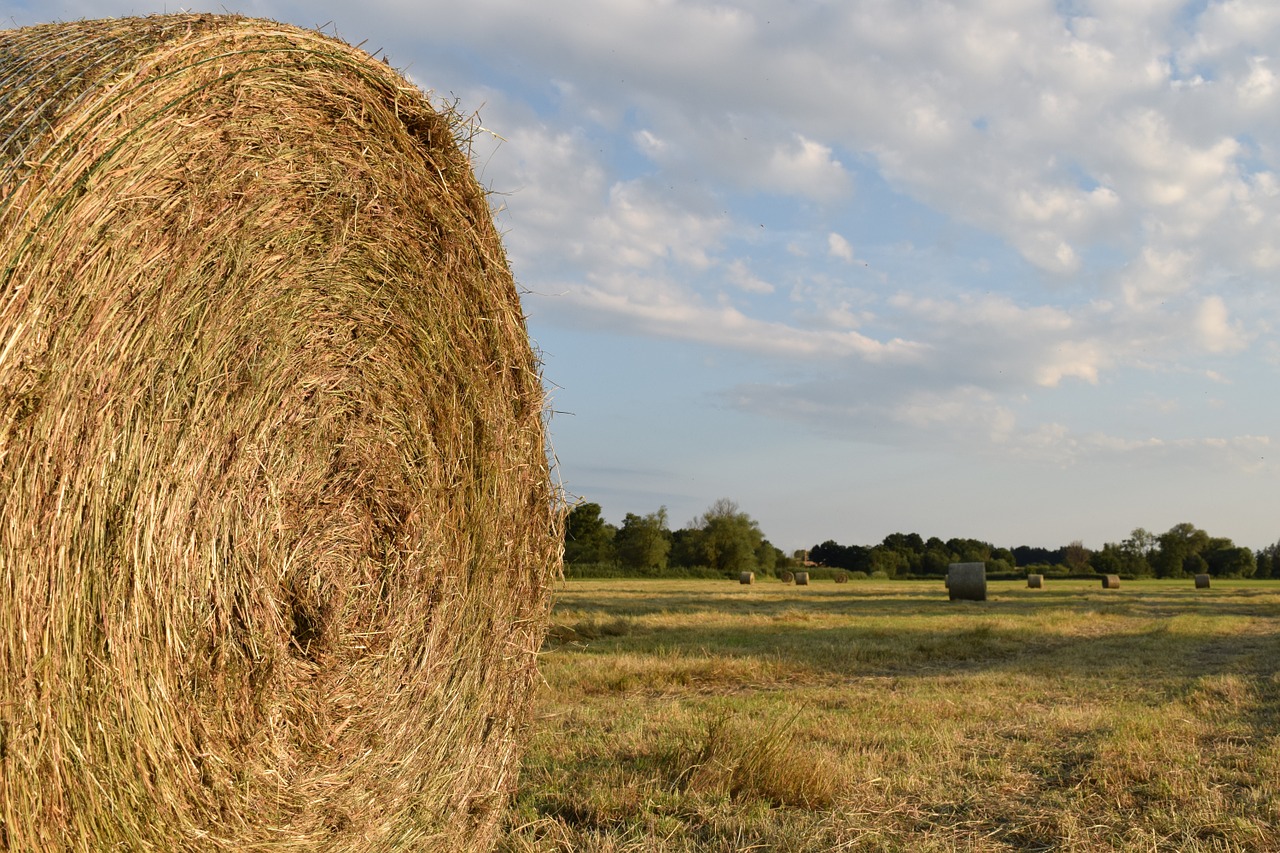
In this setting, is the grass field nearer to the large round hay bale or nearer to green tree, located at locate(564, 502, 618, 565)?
the large round hay bale

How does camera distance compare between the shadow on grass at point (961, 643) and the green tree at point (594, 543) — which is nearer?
the shadow on grass at point (961, 643)

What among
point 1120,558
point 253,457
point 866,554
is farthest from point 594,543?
point 253,457

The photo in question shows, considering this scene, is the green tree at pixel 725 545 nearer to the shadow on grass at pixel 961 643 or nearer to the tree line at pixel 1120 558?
the tree line at pixel 1120 558

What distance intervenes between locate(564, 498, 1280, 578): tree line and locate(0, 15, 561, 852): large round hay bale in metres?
49.8

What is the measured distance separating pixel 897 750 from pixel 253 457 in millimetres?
4036

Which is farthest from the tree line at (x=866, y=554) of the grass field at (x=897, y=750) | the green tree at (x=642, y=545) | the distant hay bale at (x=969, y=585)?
the grass field at (x=897, y=750)

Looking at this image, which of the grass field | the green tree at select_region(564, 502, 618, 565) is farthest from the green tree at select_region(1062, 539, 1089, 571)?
the grass field

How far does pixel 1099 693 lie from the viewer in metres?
8.20

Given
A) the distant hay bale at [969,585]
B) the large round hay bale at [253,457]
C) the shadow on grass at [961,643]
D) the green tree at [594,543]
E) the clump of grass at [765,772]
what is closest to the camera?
the large round hay bale at [253,457]

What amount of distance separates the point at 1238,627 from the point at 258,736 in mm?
17587

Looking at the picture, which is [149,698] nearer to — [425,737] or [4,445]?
[4,445]

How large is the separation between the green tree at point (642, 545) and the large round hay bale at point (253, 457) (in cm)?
5136

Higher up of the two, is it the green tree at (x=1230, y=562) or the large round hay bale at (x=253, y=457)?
the large round hay bale at (x=253, y=457)

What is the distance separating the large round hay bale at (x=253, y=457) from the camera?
8.98 feet
